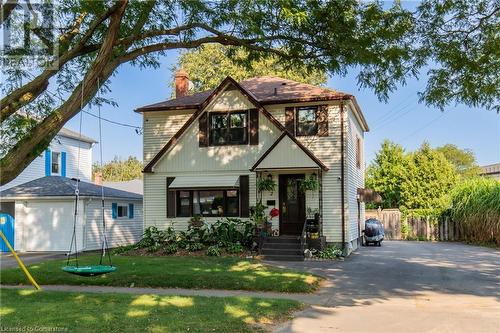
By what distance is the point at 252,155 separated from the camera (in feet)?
66.3

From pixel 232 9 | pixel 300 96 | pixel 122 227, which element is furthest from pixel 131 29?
pixel 122 227

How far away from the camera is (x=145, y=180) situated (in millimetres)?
21500

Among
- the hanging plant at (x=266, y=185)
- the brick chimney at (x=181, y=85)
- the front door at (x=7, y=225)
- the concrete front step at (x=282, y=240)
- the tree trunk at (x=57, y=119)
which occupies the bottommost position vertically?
the concrete front step at (x=282, y=240)

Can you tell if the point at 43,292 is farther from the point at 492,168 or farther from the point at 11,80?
the point at 492,168

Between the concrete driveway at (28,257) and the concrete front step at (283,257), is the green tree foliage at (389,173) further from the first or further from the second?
the concrete driveway at (28,257)

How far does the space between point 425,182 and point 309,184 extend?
22922mm

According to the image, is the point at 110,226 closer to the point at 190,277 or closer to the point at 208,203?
the point at 208,203

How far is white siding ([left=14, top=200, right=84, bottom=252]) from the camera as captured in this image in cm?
2227

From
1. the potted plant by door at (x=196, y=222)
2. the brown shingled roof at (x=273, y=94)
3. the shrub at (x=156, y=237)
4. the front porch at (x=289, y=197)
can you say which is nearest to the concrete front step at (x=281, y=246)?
the front porch at (x=289, y=197)

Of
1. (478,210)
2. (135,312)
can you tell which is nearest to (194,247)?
(135,312)

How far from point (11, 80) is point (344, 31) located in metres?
6.69

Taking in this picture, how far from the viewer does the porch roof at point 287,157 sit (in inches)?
739

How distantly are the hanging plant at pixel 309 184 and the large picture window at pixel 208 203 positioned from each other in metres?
2.85

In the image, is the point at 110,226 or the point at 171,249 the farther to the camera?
the point at 110,226
